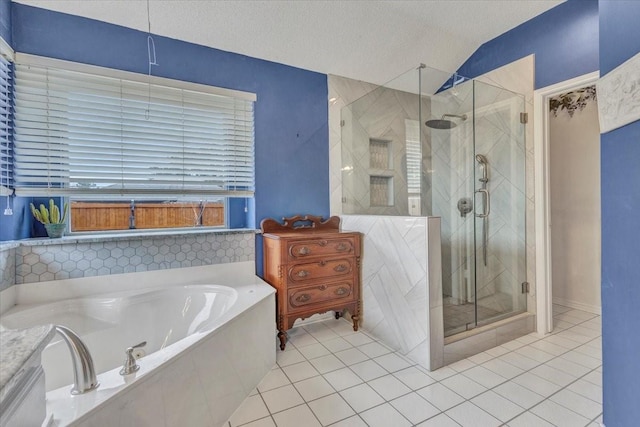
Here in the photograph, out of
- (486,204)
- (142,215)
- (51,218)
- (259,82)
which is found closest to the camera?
(51,218)

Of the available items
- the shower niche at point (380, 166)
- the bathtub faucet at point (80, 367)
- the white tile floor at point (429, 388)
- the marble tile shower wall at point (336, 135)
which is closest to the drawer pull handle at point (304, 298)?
the white tile floor at point (429, 388)

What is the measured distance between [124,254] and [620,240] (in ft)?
8.84

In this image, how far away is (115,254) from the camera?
1972 millimetres

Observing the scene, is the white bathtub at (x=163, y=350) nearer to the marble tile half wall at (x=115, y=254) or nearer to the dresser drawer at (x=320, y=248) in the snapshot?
the marble tile half wall at (x=115, y=254)

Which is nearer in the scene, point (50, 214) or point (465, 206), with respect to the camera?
point (50, 214)

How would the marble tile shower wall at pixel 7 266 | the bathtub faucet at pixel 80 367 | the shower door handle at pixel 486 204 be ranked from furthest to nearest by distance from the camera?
the shower door handle at pixel 486 204
the marble tile shower wall at pixel 7 266
the bathtub faucet at pixel 80 367

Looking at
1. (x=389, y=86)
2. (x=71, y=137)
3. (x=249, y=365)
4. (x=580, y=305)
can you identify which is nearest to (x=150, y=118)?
(x=71, y=137)

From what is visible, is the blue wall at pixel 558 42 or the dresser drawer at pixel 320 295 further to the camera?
the dresser drawer at pixel 320 295

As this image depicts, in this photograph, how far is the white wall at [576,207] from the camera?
2.77 meters

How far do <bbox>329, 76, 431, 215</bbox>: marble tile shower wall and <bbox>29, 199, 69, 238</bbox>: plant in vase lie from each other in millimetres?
2064

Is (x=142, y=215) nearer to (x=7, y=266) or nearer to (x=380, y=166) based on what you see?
(x=7, y=266)

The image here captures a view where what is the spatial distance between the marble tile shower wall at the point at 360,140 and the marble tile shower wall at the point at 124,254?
3.40 ft

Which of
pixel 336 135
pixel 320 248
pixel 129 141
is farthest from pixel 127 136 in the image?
pixel 336 135

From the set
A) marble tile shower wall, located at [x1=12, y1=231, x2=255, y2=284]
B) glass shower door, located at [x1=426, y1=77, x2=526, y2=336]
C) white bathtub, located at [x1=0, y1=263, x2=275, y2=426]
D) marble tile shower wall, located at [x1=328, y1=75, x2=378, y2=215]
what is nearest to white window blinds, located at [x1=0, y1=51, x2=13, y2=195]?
marble tile shower wall, located at [x1=12, y1=231, x2=255, y2=284]
